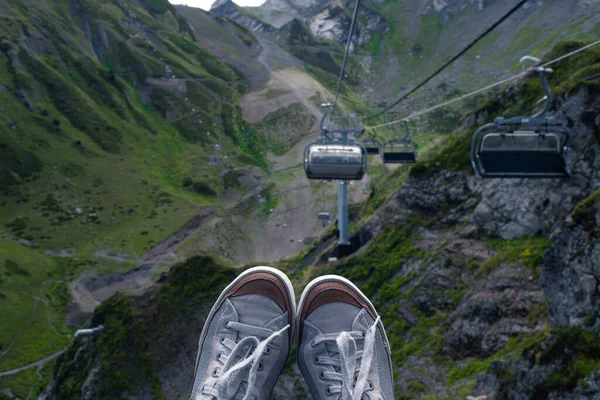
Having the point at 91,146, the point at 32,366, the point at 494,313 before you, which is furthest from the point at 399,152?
the point at 91,146

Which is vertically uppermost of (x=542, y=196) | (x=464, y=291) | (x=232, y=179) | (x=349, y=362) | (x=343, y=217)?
(x=349, y=362)

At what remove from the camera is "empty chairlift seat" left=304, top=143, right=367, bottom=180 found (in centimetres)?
1470

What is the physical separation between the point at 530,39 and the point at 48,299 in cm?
12985

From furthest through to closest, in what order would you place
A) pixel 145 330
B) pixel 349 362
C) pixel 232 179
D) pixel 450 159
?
pixel 232 179
pixel 450 159
pixel 145 330
pixel 349 362

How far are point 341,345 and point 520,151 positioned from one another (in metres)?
4.99

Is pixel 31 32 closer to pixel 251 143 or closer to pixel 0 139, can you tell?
pixel 0 139

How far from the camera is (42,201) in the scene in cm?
6906

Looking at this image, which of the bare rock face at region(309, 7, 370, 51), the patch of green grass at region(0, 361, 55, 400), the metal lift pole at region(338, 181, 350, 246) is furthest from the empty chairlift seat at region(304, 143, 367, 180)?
the bare rock face at region(309, 7, 370, 51)

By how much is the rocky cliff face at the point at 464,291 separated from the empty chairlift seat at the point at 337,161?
19.8 ft

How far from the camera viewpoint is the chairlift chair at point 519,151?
8219mm

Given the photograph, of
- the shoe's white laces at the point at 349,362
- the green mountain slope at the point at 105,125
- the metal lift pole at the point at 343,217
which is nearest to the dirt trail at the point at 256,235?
the green mountain slope at the point at 105,125

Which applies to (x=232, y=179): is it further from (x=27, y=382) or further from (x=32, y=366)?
(x=27, y=382)

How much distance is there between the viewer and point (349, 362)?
5.77m

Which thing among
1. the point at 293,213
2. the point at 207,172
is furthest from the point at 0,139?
the point at 293,213
